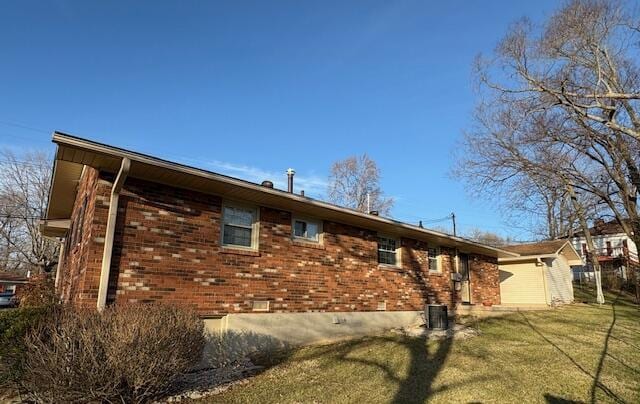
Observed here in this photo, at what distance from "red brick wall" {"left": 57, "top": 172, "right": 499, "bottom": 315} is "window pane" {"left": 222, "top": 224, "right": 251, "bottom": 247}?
0.87 feet

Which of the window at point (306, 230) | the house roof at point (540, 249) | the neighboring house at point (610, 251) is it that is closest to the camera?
the window at point (306, 230)

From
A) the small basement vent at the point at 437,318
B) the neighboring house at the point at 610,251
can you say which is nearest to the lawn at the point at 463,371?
the small basement vent at the point at 437,318

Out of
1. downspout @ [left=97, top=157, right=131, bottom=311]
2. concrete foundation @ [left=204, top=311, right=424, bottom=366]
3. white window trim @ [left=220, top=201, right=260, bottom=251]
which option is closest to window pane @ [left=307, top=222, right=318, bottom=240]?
white window trim @ [left=220, top=201, right=260, bottom=251]

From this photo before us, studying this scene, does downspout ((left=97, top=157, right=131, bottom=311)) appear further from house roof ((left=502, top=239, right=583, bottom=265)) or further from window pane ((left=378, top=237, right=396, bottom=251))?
house roof ((left=502, top=239, right=583, bottom=265))

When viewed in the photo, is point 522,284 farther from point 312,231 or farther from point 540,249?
point 312,231

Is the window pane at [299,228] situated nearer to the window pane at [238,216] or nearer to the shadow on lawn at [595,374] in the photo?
the window pane at [238,216]

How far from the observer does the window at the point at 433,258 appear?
15.1 meters

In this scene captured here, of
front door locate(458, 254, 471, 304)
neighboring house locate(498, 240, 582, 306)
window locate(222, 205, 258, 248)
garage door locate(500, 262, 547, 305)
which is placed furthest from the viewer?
garage door locate(500, 262, 547, 305)

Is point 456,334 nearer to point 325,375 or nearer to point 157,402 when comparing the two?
point 325,375

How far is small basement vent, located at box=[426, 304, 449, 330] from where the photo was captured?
11.0 metres

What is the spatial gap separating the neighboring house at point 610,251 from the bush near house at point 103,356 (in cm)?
2613

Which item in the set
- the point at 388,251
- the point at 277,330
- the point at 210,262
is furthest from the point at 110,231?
the point at 388,251

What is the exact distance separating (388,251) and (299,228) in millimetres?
3894

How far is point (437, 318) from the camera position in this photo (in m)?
11.0
